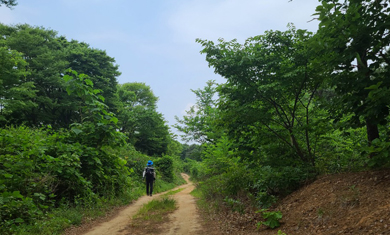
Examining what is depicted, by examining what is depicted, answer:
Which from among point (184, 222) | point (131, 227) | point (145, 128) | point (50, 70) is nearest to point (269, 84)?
point (184, 222)

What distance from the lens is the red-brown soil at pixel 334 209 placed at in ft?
11.7

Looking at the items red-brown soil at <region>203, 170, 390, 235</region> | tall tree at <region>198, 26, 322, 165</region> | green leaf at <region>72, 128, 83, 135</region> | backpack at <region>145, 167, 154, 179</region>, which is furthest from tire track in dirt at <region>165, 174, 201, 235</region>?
backpack at <region>145, 167, 154, 179</region>

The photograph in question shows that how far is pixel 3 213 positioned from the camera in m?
5.04

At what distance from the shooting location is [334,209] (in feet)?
14.3

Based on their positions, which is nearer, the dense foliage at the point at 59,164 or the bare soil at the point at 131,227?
the dense foliage at the point at 59,164

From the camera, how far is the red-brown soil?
3.55 metres

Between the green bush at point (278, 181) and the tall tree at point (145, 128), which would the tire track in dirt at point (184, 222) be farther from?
the tall tree at point (145, 128)

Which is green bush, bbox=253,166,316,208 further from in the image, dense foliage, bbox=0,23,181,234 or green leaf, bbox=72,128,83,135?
green leaf, bbox=72,128,83,135

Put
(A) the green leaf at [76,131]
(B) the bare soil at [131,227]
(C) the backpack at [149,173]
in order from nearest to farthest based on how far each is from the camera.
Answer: (B) the bare soil at [131,227]
(A) the green leaf at [76,131]
(C) the backpack at [149,173]

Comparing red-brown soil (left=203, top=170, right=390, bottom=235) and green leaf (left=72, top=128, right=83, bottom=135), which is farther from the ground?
green leaf (left=72, top=128, right=83, bottom=135)

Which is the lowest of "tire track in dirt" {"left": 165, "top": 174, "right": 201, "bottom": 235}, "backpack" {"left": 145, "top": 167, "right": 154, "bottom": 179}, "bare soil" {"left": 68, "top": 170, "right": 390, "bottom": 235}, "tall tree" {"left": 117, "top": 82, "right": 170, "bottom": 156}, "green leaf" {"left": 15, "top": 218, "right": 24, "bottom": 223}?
"tire track in dirt" {"left": 165, "top": 174, "right": 201, "bottom": 235}

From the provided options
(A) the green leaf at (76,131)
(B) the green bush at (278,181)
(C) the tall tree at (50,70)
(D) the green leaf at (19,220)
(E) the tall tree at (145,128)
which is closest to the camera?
(D) the green leaf at (19,220)

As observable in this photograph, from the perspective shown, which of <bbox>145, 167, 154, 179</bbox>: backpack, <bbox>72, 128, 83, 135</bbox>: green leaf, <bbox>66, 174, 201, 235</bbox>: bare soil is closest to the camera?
<bbox>66, 174, 201, 235</bbox>: bare soil

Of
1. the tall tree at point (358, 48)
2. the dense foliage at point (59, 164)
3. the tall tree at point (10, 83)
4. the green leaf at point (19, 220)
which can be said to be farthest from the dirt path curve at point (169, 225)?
the tall tree at point (10, 83)
